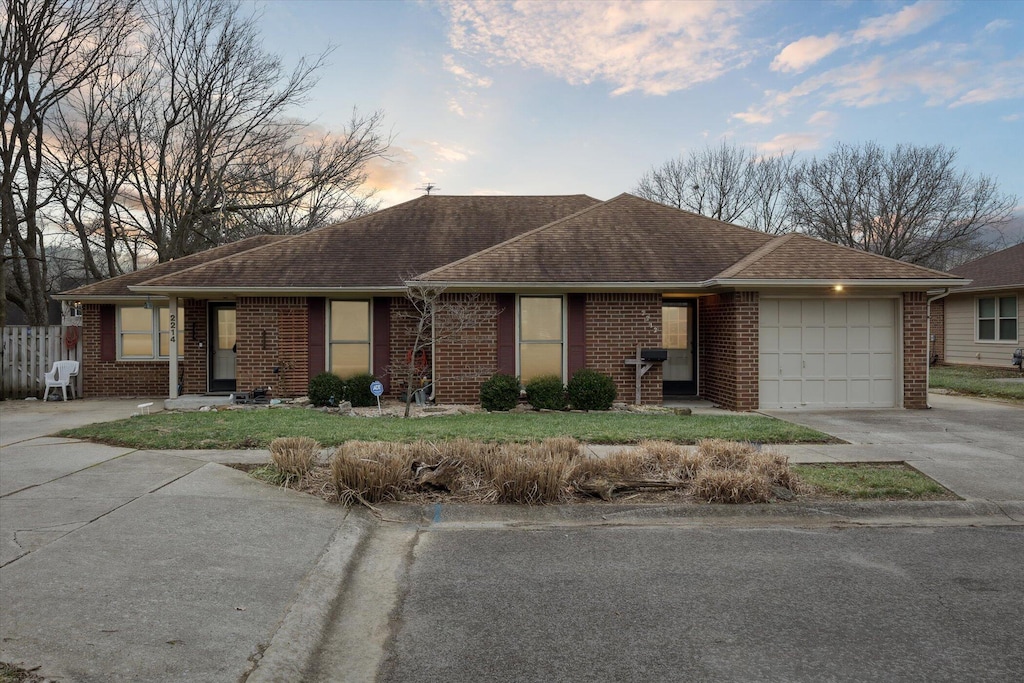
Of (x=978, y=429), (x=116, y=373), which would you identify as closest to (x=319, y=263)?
(x=116, y=373)

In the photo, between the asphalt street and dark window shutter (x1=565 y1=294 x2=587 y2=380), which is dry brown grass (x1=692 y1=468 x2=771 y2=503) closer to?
the asphalt street

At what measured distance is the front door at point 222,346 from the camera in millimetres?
16453

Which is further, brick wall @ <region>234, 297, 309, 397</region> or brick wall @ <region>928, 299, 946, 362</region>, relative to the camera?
brick wall @ <region>928, 299, 946, 362</region>

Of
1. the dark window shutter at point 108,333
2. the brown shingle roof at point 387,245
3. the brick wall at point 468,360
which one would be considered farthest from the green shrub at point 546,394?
the dark window shutter at point 108,333

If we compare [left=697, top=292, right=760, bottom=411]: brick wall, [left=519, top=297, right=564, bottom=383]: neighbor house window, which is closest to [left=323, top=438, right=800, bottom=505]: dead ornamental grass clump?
[left=697, top=292, right=760, bottom=411]: brick wall

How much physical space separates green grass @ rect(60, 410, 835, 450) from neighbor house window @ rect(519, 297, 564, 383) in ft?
6.39

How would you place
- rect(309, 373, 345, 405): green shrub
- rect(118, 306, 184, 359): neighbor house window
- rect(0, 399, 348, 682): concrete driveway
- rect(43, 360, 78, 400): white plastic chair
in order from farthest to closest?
rect(118, 306, 184, 359): neighbor house window → rect(43, 360, 78, 400): white plastic chair → rect(309, 373, 345, 405): green shrub → rect(0, 399, 348, 682): concrete driveway

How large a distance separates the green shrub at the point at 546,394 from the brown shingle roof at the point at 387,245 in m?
3.99

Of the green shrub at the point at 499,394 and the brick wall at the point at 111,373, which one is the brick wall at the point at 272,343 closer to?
the brick wall at the point at 111,373

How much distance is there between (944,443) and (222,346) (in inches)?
602

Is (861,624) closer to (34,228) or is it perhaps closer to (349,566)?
(349,566)

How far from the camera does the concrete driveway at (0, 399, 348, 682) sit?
3305 mm

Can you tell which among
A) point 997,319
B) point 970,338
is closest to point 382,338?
point 997,319

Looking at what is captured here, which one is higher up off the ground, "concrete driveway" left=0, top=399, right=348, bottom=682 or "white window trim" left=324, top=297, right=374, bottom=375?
"white window trim" left=324, top=297, right=374, bottom=375
